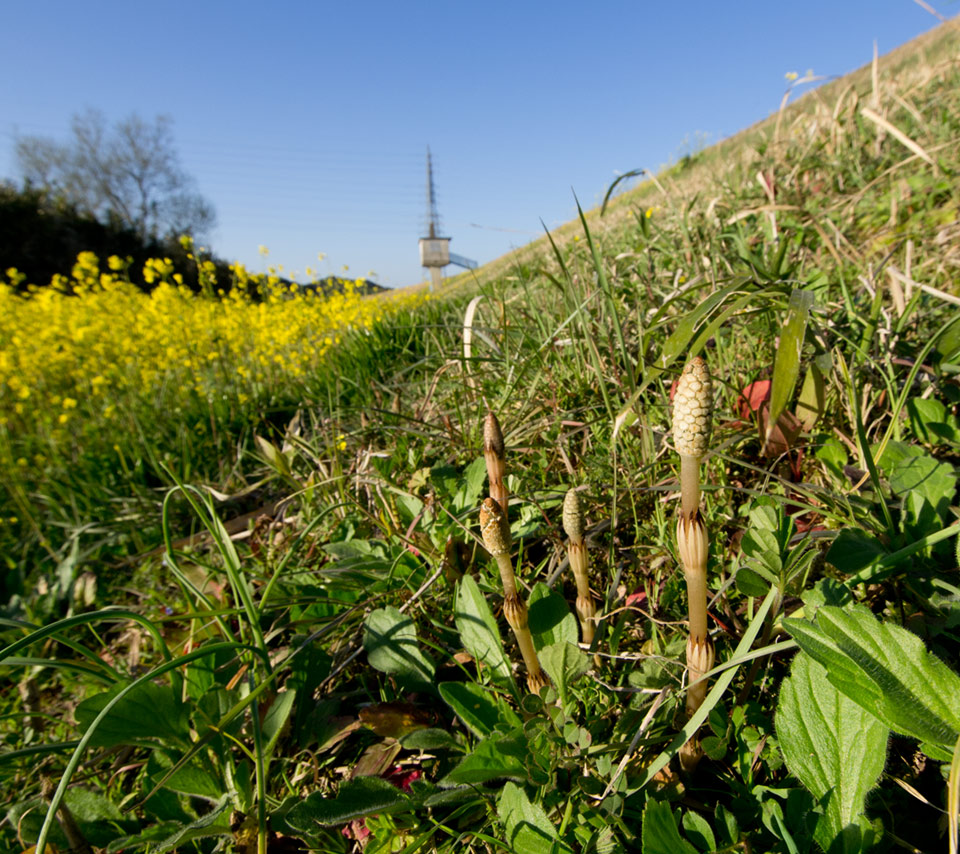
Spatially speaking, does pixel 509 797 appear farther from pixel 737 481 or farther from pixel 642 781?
pixel 737 481

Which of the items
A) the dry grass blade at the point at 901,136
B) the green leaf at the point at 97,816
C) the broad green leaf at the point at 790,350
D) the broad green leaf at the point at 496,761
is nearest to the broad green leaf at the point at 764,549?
the broad green leaf at the point at 790,350

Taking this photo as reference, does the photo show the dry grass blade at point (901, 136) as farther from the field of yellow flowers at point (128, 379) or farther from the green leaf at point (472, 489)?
the field of yellow flowers at point (128, 379)

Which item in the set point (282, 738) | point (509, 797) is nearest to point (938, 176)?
point (509, 797)

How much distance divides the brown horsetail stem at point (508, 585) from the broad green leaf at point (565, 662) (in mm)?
21

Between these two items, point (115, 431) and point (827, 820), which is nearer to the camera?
point (827, 820)

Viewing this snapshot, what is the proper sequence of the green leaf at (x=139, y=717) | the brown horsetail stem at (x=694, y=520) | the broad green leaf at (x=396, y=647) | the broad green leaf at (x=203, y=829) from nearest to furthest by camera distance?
the brown horsetail stem at (x=694, y=520) → the broad green leaf at (x=203, y=829) → the green leaf at (x=139, y=717) → the broad green leaf at (x=396, y=647)

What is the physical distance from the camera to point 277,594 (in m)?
1.54

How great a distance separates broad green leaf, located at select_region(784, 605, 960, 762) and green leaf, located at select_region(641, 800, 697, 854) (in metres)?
0.29

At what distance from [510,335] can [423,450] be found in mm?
629

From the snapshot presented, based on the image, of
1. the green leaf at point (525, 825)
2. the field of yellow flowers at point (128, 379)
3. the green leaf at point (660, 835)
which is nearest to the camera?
the green leaf at point (660, 835)

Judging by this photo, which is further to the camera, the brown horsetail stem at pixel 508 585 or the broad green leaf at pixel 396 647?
the broad green leaf at pixel 396 647

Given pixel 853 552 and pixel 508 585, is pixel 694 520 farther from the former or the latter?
pixel 853 552

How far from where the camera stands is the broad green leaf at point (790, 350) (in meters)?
1.01

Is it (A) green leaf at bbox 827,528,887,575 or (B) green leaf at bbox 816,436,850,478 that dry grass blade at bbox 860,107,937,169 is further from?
(A) green leaf at bbox 827,528,887,575
